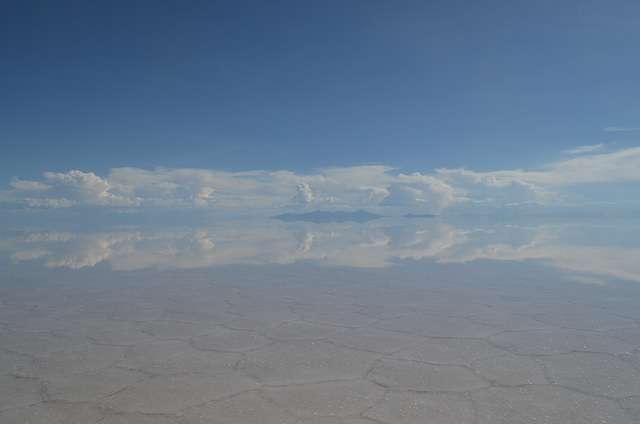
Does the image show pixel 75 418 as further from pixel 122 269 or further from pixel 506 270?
pixel 506 270

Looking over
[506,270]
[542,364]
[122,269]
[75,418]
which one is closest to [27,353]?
[75,418]

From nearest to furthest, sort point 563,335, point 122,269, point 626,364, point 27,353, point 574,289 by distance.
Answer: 1. point 626,364
2. point 27,353
3. point 563,335
4. point 574,289
5. point 122,269

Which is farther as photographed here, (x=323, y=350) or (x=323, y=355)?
(x=323, y=350)

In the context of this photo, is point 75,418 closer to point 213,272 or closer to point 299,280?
point 299,280

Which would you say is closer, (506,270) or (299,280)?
(299,280)

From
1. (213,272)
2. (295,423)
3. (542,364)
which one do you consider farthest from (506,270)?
(295,423)

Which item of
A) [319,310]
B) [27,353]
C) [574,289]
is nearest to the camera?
[27,353]
